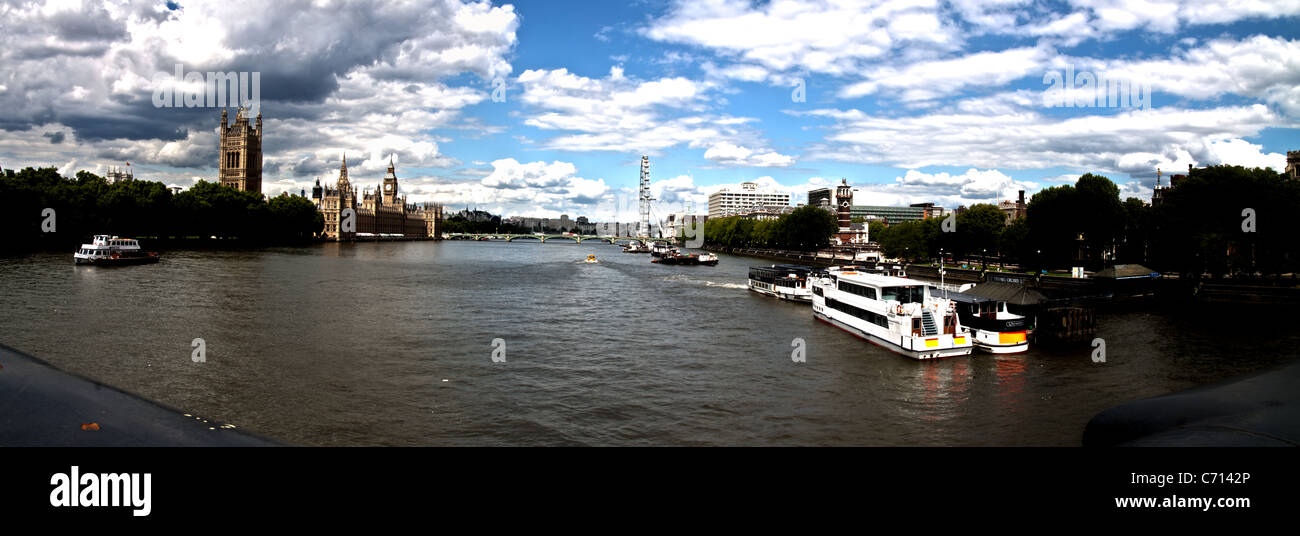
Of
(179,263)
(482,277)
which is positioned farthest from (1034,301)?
(179,263)

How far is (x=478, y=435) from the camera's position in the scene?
16422mm

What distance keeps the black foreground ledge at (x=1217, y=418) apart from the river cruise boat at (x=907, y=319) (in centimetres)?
1245

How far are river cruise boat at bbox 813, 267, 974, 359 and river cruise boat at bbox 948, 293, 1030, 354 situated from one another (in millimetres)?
719

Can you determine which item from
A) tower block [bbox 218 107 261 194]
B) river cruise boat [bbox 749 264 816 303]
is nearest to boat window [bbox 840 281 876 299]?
river cruise boat [bbox 749 264 816 303]

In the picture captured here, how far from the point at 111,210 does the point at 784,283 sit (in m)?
86.1

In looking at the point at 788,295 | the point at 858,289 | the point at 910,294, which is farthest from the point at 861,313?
the point at 788,295

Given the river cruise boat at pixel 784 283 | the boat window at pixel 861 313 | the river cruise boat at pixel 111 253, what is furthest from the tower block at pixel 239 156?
the boat window at pixel 861 313

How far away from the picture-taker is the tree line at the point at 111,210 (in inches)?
3174

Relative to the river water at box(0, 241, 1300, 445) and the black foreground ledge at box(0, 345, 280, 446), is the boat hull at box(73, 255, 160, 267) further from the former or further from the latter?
the black foreground ledge at box(0, 345, 280, 446)

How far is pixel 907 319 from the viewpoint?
28047 millimetres

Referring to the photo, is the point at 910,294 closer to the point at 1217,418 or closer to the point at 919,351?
the point at 919,351

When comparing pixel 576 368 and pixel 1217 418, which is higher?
pixel 1217 418
